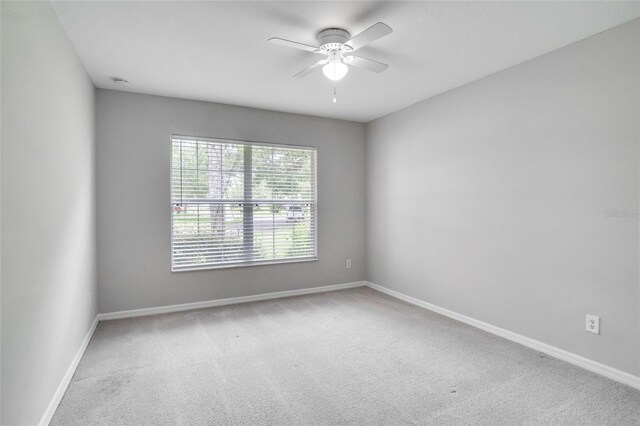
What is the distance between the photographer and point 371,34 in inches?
87.9

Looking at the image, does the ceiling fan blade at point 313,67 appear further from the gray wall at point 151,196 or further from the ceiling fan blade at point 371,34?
the gray wall at point 151,196

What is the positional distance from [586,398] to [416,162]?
282 cm

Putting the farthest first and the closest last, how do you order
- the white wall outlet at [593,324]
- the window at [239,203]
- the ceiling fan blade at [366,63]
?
the window at [239,203] < the ceiling fan blade at [366,63] < the white wall outlet at [593,324]

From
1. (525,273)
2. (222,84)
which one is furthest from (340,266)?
(222,84)

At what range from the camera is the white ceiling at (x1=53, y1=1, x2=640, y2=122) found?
2234 millimetres

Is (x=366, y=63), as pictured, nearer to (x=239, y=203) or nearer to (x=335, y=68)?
(x=335, y=68)

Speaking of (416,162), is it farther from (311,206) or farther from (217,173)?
(217,173)

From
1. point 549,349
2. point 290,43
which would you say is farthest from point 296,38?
point 549,349

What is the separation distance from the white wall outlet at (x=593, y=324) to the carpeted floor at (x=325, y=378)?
31 centimetres

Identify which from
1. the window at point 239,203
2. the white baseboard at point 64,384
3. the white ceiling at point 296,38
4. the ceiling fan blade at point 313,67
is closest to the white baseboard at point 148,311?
the white baseboard at point 64,384

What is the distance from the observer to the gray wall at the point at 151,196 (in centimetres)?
373

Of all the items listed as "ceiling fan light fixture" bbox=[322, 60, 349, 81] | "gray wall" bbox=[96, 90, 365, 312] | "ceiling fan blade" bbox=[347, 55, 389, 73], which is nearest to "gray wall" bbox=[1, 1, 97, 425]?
"gray wall" bbox=[96, 90, 365, 312]

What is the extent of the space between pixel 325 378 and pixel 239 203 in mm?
2565

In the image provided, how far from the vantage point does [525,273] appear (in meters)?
3.06
